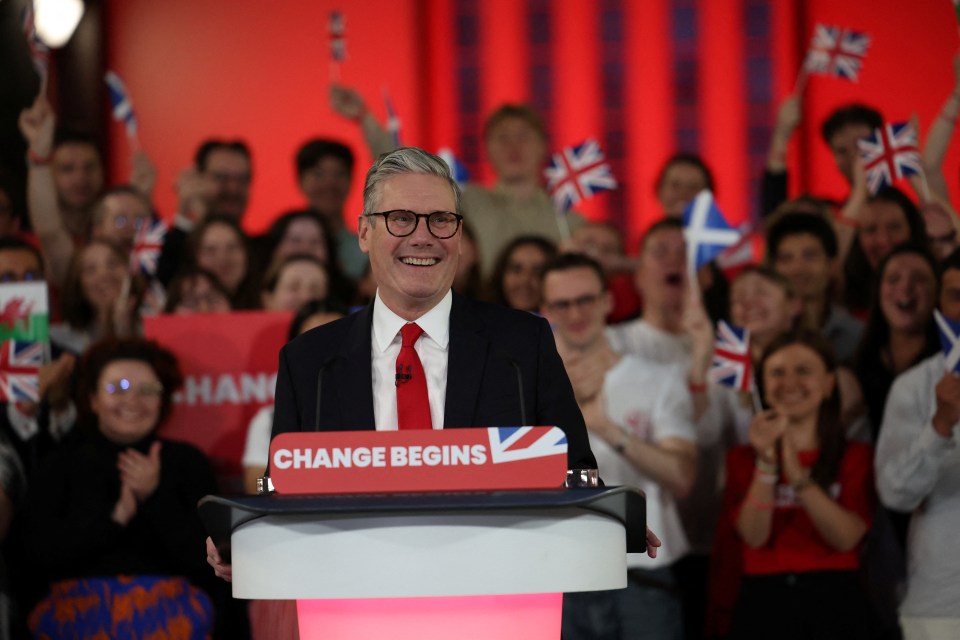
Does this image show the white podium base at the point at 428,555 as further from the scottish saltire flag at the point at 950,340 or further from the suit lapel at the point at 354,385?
the scottish saltire flag at the point at 950,340

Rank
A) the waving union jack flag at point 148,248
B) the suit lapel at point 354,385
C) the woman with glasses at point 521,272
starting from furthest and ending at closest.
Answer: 1. the waving union jack flag at point 148,248
2. the woman with glasses at point 521,272
3. the suit lapel at point 354,385

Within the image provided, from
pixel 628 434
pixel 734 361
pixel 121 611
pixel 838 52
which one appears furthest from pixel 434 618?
pixel 838 52

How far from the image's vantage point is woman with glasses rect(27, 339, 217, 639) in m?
3.41

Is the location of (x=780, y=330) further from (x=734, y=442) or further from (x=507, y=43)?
(x=507, y=43)

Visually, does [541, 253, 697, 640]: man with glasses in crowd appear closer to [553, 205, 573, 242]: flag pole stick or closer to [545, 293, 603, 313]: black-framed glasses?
[545, 293, 603, 313]: black-framed glasses

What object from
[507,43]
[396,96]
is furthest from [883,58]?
[396,96]

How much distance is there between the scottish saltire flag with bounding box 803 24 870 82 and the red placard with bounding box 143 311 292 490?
243 cm

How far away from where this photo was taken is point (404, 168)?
202cm

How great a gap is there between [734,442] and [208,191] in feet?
7.65

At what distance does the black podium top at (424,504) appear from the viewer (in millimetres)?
1556

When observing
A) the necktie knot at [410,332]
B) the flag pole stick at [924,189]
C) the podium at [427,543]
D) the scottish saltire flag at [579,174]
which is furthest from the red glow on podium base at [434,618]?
the scottish saltire flag at [579,174]

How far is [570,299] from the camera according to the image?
13.0 ft

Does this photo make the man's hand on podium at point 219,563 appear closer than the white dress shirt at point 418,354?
Yes

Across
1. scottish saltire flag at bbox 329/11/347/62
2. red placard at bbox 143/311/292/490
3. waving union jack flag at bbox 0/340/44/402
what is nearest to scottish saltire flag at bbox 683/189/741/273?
red placard at bbox 143/311/292/490
